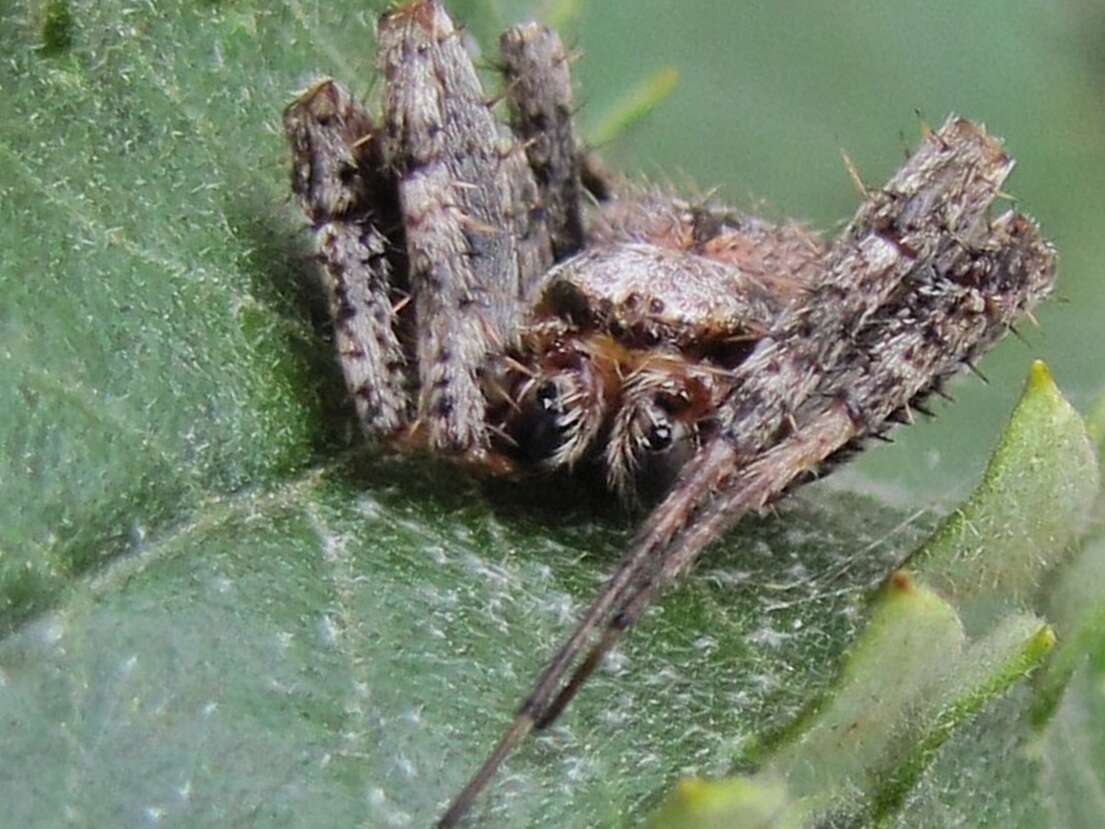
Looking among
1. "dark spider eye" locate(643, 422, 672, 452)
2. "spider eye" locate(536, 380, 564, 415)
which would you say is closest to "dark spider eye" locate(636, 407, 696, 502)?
"dark spider eye" locate(643, 422, 672, 452)

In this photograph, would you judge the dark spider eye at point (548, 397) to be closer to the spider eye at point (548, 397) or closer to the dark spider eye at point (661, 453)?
the spider eye at point (548, 397)

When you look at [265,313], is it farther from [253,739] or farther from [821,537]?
[821,537]

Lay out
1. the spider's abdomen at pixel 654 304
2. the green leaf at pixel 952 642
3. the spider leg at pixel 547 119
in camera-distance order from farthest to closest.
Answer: the spider leg at pixel 547 119, the spider's abdomen at pixel 654 304, the green leaf at pixel 952 642

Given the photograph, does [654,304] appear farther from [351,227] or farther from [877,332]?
[351,227]

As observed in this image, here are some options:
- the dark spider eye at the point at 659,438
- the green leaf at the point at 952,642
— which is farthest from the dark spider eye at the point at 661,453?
the green leaf at the point at 952,642

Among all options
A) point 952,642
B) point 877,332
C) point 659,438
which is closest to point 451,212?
point 659,438

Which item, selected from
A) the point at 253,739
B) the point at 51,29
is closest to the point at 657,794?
the point at 253,739
